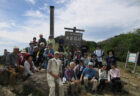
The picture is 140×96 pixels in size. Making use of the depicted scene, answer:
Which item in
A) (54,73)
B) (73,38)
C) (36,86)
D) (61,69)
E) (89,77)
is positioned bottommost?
(36,86)

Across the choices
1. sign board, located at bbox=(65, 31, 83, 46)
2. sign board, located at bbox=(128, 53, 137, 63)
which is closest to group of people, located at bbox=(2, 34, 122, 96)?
sign board, located at bbox=(65, 31, 83, 46)

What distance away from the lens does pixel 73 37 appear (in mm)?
10289

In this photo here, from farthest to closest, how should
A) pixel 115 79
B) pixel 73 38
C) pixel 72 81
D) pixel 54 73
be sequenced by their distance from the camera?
pixel 73 38, pixel 115 79, pixel 72 81, pixel 54 73

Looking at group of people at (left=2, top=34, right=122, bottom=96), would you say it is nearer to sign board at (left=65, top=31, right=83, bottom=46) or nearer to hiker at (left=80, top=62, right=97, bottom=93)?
hiker at (left=80, top=62, right=97, bottom=93)

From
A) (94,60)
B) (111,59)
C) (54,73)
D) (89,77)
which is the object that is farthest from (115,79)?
(54,73)

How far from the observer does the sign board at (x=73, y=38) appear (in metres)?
10.1

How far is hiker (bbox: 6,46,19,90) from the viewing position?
5939mm

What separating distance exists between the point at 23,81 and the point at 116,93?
4.89 m

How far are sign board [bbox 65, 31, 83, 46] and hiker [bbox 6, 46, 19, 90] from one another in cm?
447

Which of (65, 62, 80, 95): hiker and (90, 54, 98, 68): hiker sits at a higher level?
(90, 54, 98, 68): hiker

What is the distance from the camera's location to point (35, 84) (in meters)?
5.85

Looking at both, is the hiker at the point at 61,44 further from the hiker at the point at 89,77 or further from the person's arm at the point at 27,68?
the person's arm at the point at 27,68

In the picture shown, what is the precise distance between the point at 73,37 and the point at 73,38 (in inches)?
3.1

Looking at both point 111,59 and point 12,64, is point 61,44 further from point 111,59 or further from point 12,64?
point 12,64
